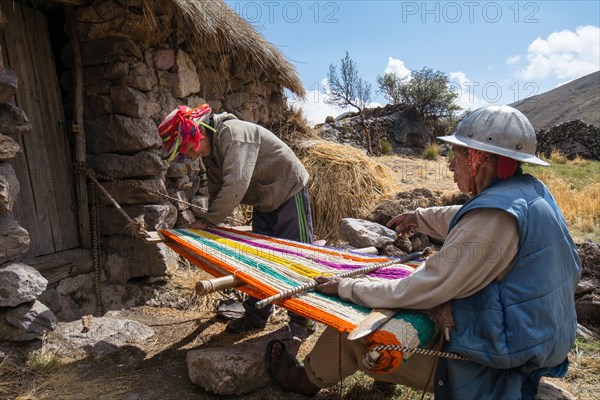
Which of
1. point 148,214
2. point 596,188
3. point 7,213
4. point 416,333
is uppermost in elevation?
point 7,213

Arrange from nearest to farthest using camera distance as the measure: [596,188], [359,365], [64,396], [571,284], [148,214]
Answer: [571,284], [359,365], [64,396], [148,214], [596,188]

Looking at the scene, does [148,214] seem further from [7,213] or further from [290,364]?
[290,364]

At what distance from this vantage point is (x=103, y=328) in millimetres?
2648

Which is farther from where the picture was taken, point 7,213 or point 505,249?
point 7,213

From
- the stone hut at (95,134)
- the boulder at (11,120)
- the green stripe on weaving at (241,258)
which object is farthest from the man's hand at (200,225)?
the boulder at (11,120)

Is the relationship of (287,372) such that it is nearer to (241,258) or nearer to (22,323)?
(241,258)

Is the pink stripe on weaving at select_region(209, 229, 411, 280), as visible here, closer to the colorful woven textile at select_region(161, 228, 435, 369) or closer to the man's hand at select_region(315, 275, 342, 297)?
the colorful woven textile at select_region(161, 228, 435, 369)

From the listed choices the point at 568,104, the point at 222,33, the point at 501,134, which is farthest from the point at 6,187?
the point at 568,104

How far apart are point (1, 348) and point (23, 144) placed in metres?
1.35

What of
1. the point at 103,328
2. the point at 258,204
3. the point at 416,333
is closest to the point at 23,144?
the point at 103,328

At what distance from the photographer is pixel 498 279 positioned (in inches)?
53.2

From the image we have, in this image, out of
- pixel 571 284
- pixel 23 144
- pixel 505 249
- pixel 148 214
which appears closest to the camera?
pixel 505 249

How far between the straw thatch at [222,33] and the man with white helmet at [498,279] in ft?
8.08

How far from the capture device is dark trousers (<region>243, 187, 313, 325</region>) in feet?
9.23
